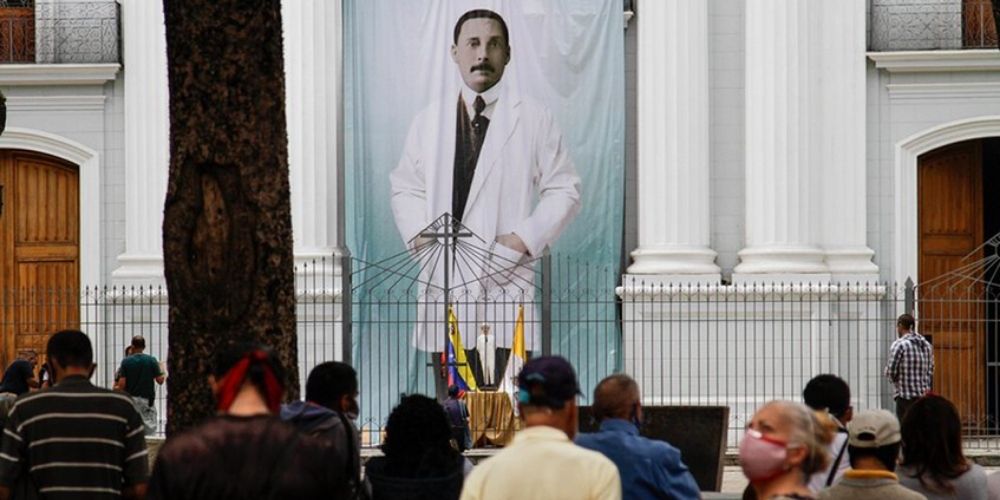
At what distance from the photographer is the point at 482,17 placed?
23844mm

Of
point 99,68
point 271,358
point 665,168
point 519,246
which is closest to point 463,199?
point 519,246

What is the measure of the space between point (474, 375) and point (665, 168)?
3429 mm

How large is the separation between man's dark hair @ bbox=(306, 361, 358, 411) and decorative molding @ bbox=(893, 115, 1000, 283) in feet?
53.6

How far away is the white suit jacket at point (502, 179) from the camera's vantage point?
23797 millimetres

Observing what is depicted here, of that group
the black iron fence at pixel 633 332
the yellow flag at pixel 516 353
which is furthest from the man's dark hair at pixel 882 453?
the yellow flag at pixel 516 353

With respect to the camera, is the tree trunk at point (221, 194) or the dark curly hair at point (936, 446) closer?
the dark curly hair at point (936, 446)

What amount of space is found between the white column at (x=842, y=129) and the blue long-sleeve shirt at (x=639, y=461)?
16.1 m

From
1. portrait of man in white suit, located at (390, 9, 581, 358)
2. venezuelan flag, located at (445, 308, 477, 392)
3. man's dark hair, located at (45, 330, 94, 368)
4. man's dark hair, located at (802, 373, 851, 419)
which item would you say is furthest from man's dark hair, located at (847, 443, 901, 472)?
portrait of man in white suit, located at (390, 9, 581, 358)

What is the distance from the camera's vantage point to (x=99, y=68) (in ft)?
79.2

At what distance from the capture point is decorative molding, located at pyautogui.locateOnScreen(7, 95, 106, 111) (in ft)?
80.0

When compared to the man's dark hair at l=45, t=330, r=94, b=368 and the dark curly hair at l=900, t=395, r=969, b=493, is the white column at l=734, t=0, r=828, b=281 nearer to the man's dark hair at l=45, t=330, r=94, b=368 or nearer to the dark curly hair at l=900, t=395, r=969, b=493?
the dark curly hair at l=900, t=395, r=969, b=493

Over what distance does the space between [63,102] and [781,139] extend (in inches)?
347

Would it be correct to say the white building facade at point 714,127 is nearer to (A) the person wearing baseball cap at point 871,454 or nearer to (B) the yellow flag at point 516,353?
(B) the yellow flag at point 516,353

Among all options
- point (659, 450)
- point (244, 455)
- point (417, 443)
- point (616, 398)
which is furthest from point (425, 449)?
point (244, 455)
